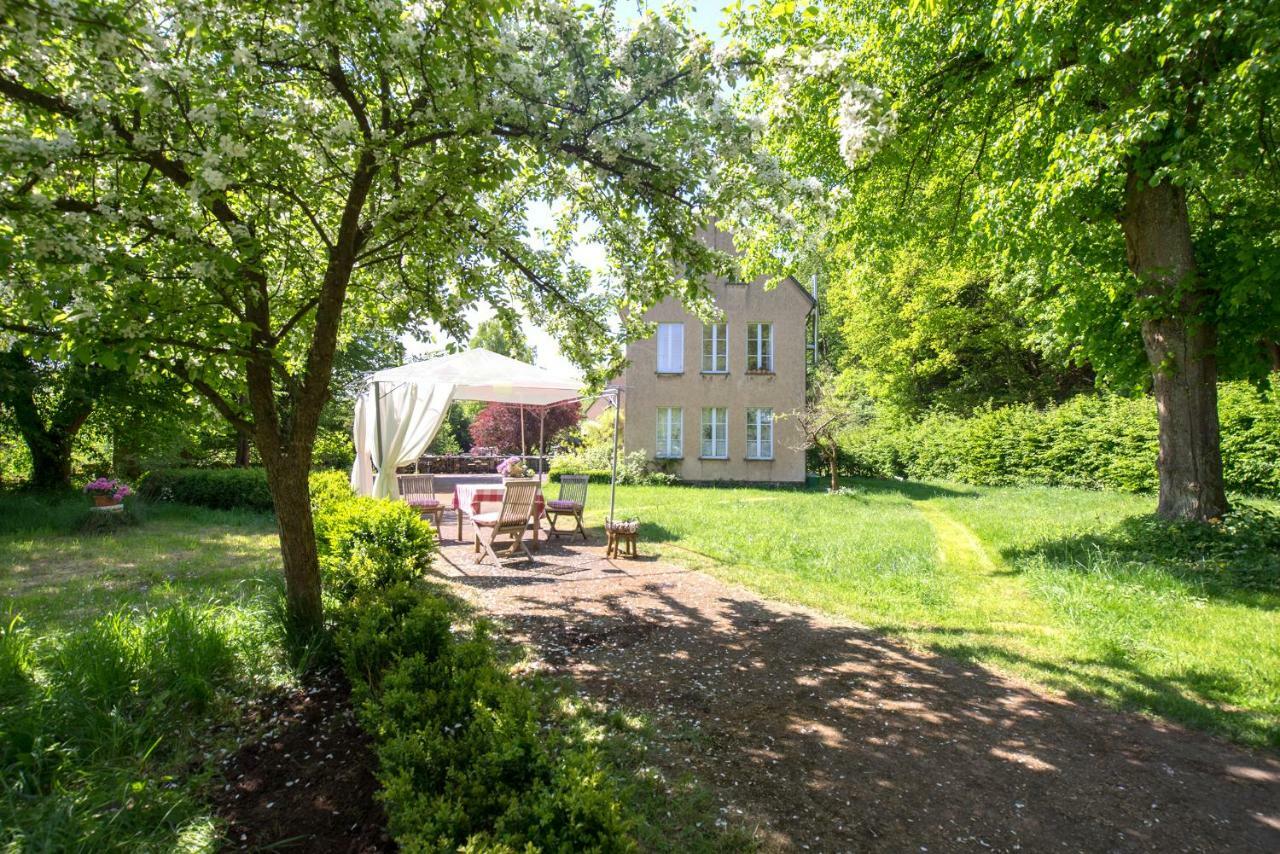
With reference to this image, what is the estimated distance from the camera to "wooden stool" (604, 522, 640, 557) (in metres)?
8.77

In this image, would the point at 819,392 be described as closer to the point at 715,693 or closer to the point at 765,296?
the point at 765,296

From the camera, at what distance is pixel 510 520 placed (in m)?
A: 8.63

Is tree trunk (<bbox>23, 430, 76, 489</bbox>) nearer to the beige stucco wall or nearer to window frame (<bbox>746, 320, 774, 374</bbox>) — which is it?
the beige stucco wall

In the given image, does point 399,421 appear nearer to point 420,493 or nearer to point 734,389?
point 420,493

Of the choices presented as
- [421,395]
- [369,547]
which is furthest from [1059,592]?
[421,395]

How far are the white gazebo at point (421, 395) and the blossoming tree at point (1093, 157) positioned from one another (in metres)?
4.91

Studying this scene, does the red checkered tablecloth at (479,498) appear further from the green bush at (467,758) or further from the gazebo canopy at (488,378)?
the green bush at (467,758)

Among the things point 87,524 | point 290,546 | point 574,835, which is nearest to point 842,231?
point 290,546

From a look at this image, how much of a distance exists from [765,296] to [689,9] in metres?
17.0

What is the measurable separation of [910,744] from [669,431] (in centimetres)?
1764

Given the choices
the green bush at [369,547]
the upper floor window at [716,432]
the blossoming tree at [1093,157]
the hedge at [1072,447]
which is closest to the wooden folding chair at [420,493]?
the green bush at [369,547]

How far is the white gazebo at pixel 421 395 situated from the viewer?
9961 mm

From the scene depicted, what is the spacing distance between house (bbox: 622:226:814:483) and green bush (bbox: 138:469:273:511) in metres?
11.1

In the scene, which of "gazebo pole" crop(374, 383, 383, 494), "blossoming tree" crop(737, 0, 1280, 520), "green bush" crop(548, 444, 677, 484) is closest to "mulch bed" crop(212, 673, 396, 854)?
"blossoming tree" crop(737, 0, 1280, 520)
